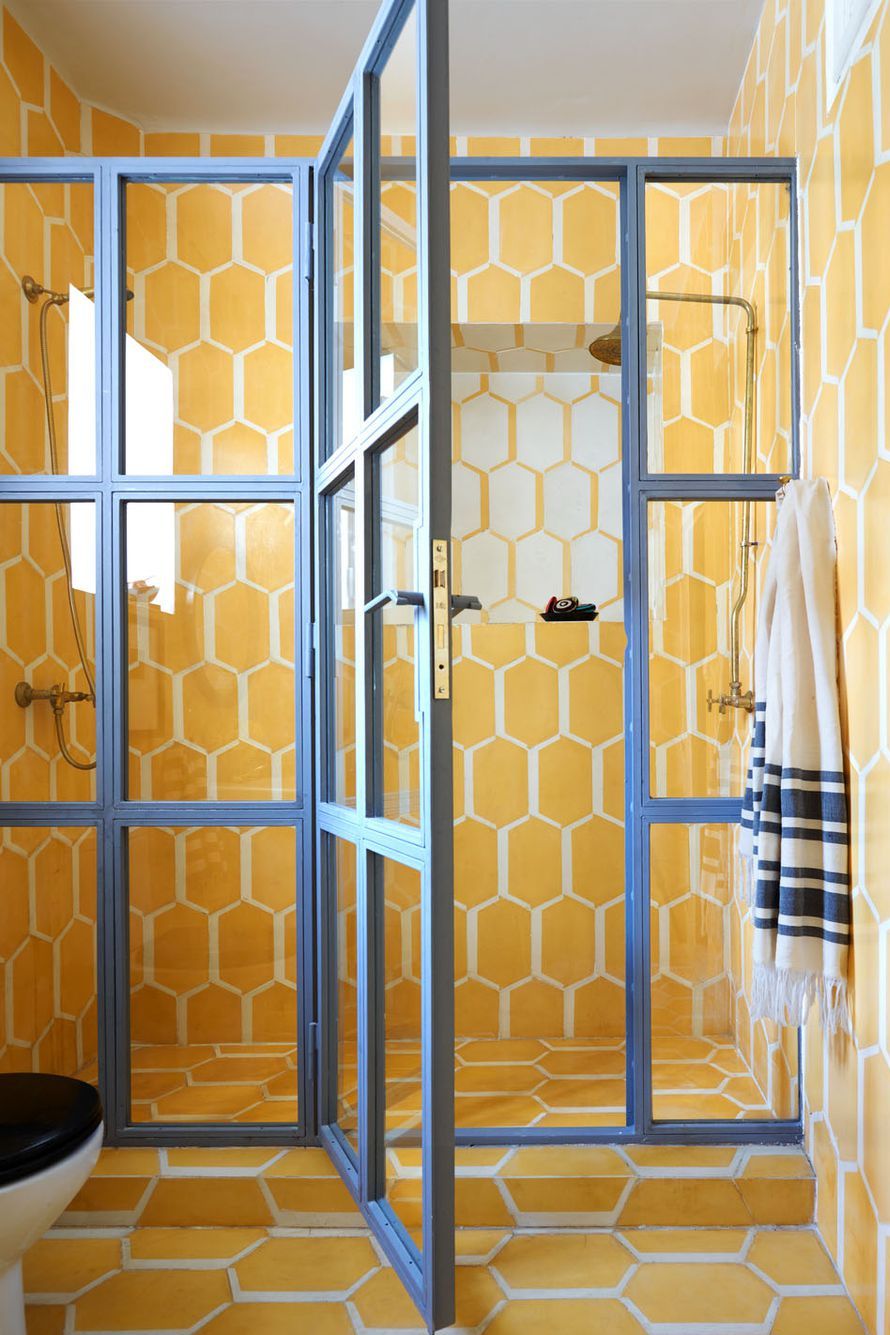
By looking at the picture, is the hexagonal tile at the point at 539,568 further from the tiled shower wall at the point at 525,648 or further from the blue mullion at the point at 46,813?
the blue mullion at the point at 46,813

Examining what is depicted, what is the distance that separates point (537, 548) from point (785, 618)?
2.04ft

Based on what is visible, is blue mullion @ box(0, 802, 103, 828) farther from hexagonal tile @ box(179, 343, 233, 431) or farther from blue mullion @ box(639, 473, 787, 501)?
blue mullion @ box(639, 473, 787, 501)

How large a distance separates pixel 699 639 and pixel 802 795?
0.44 metres

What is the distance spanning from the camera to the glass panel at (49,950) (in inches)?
→ 82.2

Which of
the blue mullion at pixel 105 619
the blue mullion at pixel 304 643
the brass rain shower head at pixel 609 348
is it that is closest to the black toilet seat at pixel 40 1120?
the blue mullion at pixel 105 619

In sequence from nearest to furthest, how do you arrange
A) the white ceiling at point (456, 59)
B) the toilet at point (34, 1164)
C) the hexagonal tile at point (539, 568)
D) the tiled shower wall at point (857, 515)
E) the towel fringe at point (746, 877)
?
the toilet at point (34, 1164)
the tiled shower wall at point (857, 515)
the towel fringe at point (746, 877)
the hexagonal tile at point (539, 568)
the white ceiling at point (456, 59)

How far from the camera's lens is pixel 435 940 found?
4.89 ft

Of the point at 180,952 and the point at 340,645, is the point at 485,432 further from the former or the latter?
the point at 180,952

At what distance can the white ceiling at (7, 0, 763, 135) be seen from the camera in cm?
234

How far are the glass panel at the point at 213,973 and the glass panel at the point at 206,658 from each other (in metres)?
0.12

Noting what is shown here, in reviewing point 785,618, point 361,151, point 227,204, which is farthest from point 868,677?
point 227,204

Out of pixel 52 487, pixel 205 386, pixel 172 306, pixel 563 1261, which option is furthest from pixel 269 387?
pixel 563 1261

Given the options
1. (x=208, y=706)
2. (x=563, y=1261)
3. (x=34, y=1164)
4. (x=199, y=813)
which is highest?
(x=208, y=706)

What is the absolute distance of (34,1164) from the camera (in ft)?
4.66
